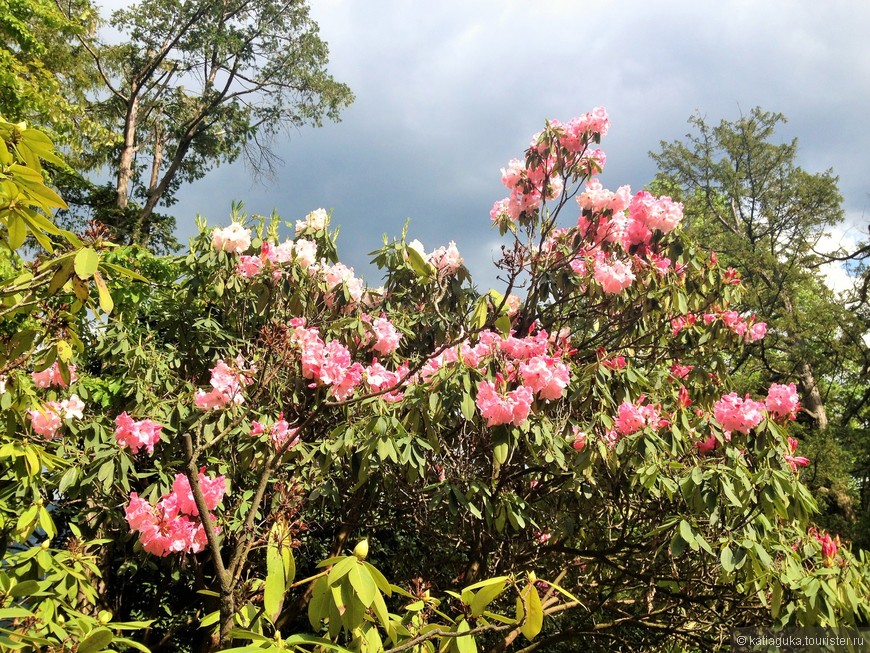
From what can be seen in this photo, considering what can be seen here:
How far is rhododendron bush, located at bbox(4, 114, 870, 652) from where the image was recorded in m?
2.38

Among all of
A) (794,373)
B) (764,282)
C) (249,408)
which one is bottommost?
(249,408)

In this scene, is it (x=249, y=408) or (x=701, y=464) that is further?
(x=249, y=408)

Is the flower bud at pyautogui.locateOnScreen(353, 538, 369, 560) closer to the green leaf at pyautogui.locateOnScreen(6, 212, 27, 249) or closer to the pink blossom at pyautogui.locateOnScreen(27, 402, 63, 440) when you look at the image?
the green leaf at pyautogui.locateOnScreen(6, 212, 27, 249)

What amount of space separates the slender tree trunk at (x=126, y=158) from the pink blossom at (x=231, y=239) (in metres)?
10.0

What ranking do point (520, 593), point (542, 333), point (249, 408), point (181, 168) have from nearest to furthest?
point (520, 593) → point (249, 408) → point (542, 333) → point (181, 168)

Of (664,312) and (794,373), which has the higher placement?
(794,373)

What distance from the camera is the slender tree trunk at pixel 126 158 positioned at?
493 inches

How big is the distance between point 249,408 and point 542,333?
4.76 feet

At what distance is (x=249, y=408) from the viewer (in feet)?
9.36

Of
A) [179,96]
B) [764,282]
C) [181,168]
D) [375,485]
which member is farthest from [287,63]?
[375,485]

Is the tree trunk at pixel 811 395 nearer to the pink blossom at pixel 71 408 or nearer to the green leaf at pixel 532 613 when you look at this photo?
the pink blossom at pixel 71 408

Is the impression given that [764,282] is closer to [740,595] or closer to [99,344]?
[740,595]

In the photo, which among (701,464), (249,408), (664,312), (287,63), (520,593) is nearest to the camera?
(520,593)

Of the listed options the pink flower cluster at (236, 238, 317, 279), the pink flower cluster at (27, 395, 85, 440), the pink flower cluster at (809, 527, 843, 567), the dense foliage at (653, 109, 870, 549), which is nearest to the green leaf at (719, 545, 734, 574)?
the pink flower cluster at (809, 527, 843, 567)
